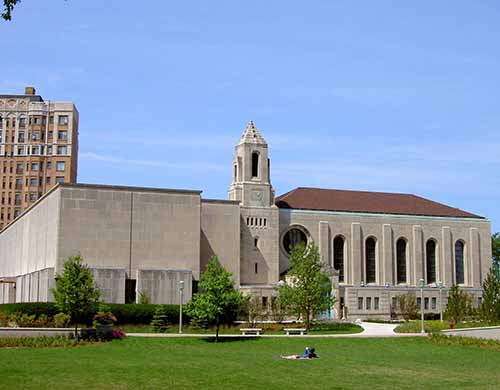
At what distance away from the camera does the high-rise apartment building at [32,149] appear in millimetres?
123938

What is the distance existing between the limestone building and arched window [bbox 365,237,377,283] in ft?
0.38

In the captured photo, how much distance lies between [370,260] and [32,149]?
6458cm

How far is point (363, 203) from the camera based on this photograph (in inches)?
3398

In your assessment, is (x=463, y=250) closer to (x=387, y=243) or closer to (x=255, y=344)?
(x=387, y=243)

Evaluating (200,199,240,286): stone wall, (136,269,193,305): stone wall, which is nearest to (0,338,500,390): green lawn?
(136,269,193,305): stone wall

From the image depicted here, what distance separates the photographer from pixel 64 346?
1539 inches

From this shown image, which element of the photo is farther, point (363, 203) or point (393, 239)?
point (363, 203)

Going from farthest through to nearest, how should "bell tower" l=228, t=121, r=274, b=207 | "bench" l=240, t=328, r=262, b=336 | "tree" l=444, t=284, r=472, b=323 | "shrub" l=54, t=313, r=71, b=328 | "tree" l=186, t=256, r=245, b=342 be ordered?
"bell tower" l=228, t=121, r=274, b=207
"tree" l=444, t=284, r=472, b=323
"bench" l=240, t=328, r=262, b=336
"tree" l=186, t=256, r=245, b=342
"shrub" l=54, t=313, r=71, b=328

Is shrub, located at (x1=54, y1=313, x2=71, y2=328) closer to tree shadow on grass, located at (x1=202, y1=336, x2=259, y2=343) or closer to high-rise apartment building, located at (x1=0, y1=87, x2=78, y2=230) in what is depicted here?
tree shadow on grass, located at (x1=202, y1=336, x2=259, y2=343)

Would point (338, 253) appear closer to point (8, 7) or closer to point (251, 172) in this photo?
point (251, 172)

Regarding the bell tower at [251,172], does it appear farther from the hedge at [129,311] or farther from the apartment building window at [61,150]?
the apartment building window at [61,150]

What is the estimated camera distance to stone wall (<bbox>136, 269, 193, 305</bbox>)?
6631 cm

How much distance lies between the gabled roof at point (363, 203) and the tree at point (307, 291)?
26365 millimetres

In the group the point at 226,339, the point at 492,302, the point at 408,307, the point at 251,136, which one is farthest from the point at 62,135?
the point at 492,302
